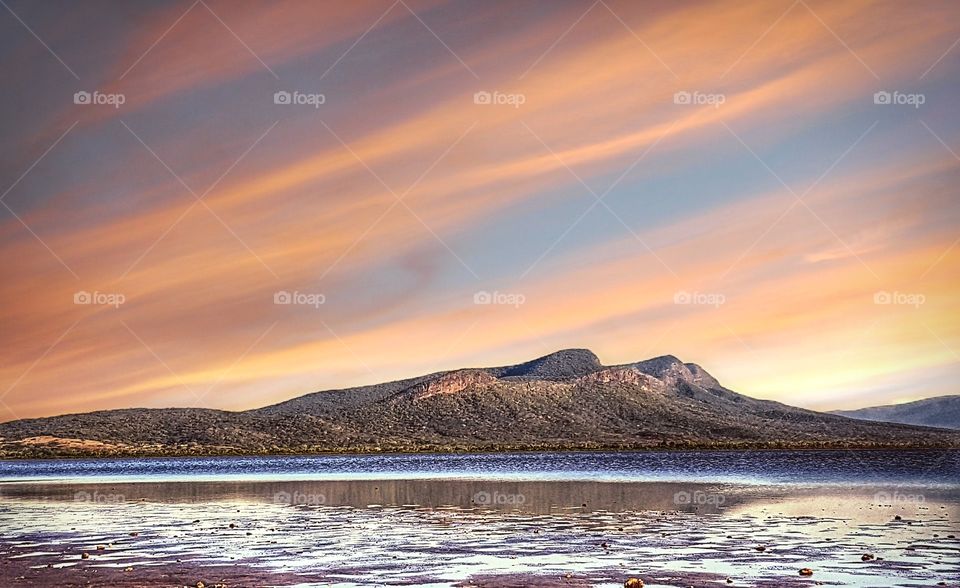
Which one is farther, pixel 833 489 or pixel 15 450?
pixel 15 450

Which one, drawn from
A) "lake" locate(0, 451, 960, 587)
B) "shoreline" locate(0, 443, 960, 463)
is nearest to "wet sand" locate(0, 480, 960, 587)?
"lake" locate(0, 451, 960, 587)

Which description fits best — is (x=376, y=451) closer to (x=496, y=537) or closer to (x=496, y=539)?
(x=496, y=537)

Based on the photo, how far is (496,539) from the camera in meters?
30.5

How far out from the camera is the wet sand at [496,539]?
2269 centimetres

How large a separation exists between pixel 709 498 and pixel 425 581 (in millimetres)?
29049

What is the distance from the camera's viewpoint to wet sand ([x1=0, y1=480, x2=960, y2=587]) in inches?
893

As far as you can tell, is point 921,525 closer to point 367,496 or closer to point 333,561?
point 333,561

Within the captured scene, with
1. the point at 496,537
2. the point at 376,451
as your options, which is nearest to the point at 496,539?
the point at 496,537

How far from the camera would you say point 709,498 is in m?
47.8

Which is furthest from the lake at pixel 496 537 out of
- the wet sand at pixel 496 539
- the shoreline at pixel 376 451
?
the shoreline at pixel 376 451

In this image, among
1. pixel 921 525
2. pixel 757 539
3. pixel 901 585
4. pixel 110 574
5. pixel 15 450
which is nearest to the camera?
pixel 901 585

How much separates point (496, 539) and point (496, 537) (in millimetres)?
600

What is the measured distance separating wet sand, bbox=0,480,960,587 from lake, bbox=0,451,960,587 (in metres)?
0.07

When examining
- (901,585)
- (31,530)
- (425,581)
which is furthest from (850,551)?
(31,530)
